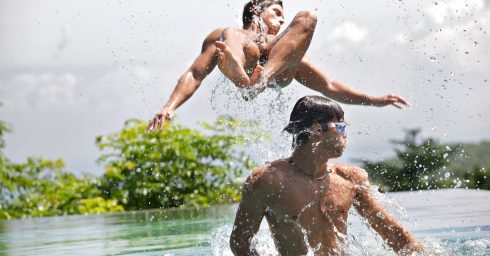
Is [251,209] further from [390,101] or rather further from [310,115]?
[390,101]

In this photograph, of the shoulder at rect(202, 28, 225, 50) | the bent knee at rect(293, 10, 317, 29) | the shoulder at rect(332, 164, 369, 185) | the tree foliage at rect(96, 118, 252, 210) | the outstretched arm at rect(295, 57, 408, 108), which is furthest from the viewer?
the tree foliage at rect(96, 118, 252, 210)

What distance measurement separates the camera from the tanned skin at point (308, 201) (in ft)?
14.1

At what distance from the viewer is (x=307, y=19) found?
5.81 meters

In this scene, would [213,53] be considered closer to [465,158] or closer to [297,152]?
[297,152]

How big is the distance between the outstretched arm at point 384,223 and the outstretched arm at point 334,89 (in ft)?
7.50

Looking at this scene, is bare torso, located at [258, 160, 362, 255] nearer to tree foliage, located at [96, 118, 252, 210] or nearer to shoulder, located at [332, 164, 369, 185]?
shoulder, located at [332, 164, 369, 185]

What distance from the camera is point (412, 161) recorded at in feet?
44.3

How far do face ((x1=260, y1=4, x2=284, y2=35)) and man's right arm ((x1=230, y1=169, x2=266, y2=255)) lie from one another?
2.15 m

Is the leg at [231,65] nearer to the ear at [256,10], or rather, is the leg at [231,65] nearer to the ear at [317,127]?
the ear at [256,10]

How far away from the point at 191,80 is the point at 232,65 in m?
0.39

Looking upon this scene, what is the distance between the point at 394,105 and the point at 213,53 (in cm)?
159

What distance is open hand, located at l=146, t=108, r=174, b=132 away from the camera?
5.27 metres

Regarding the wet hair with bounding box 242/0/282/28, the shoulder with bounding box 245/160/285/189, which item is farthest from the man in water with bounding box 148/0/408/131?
the shoulder with bounding box 245/160/285/189

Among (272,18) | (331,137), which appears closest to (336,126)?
(331,137)
